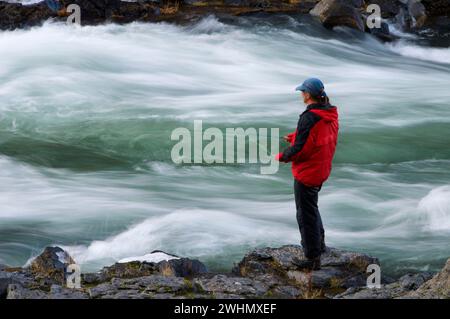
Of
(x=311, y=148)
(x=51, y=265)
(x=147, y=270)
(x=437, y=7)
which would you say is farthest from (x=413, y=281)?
(x=437, y=7)

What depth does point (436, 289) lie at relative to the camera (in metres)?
7.17

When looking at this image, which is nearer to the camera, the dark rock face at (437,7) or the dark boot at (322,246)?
the dark boot at (322,246)

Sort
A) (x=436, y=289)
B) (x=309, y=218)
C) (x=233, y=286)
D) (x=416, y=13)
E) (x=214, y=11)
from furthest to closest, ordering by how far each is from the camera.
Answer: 1. (x=416, y=13)
2. (x=214, y=11)
3. (x=309, y=218)
4. (x=233, y=286)
5. (x=436, y=289)

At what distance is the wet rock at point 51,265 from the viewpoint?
8531 millimetres

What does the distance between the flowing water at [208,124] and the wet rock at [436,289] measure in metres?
2.38

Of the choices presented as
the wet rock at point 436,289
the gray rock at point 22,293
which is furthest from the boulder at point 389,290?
the gray rock at point 22,293

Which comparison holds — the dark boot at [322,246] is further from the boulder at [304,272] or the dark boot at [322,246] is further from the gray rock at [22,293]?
the gray rock at [22,293]

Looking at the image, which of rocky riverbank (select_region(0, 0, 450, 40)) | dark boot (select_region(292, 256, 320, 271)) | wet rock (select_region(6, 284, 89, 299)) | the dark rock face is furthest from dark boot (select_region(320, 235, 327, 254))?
the dark rock face

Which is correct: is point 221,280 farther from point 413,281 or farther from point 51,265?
point 51,265

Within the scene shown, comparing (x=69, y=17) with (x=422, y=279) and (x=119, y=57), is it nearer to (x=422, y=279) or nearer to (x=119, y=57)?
(x=119, y=57)

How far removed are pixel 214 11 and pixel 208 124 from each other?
31.0 ft

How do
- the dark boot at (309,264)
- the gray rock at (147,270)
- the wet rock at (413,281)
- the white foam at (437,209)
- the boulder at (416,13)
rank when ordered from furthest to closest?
the boulder at (416,13)
the white foam at (437,209)
the dark boot at (309,264)
the gray rock at (147,270)
the wet rock at (413,281)

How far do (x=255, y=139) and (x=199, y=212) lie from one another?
14.2 feet
